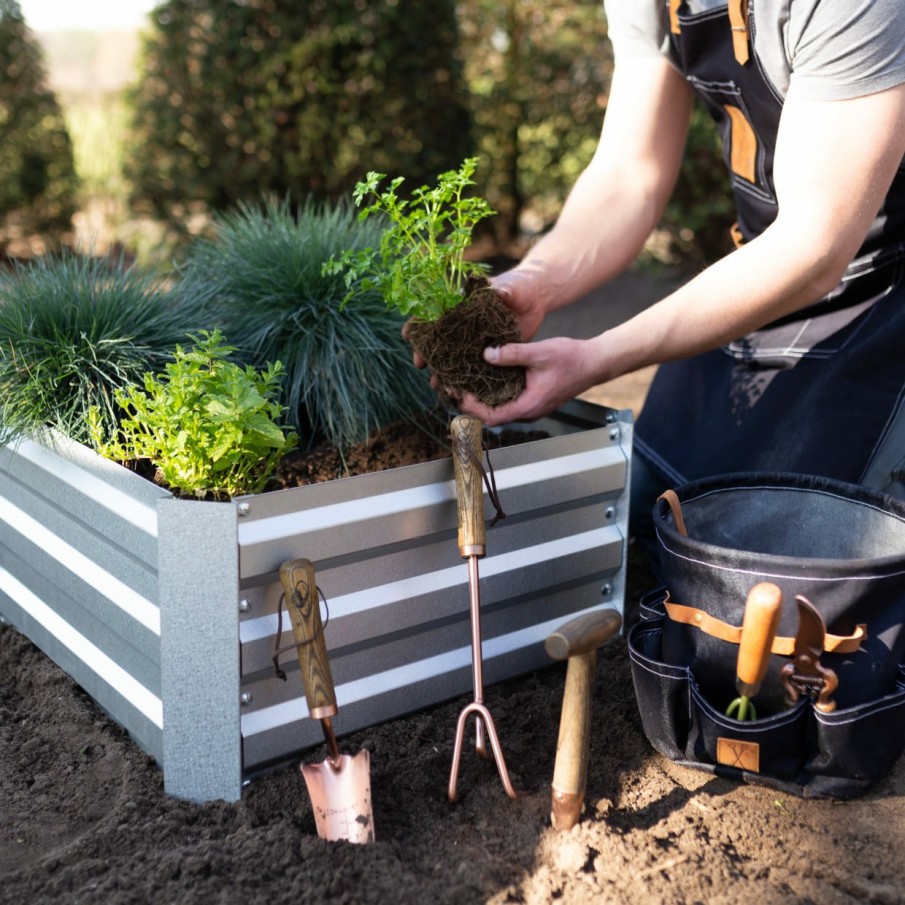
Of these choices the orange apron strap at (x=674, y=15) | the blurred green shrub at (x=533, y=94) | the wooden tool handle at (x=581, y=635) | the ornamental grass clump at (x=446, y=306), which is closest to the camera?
the wooden tool handle at (x=581, y=635)

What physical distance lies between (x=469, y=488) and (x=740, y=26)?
1.12m

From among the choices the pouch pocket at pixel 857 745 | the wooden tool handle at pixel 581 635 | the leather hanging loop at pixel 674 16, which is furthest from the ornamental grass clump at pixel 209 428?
the leather hanging loop at pixel 674 16

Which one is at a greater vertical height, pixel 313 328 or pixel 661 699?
pixel 313 328

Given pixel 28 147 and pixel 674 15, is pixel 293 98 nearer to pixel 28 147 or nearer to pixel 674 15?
pixel 28 147

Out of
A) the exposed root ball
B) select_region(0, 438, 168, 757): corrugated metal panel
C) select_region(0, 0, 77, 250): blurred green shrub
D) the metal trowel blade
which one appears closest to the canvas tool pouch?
the exposed root ball

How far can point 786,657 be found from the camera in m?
1.53

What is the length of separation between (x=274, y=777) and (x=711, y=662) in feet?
2.47

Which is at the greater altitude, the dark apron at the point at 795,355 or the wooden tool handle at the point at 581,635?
the dark apron at the point at 795,355

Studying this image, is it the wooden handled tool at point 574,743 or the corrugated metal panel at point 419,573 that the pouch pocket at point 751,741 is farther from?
the corrugated metal panel at point 419,573

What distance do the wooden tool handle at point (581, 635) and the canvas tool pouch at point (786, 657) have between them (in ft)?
0.77

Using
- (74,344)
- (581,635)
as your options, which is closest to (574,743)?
(581,635)

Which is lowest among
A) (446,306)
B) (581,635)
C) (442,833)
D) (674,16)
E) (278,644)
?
(442,833)

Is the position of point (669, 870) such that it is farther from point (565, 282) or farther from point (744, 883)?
point (565, 282)

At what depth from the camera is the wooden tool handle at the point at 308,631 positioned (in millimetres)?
1500
